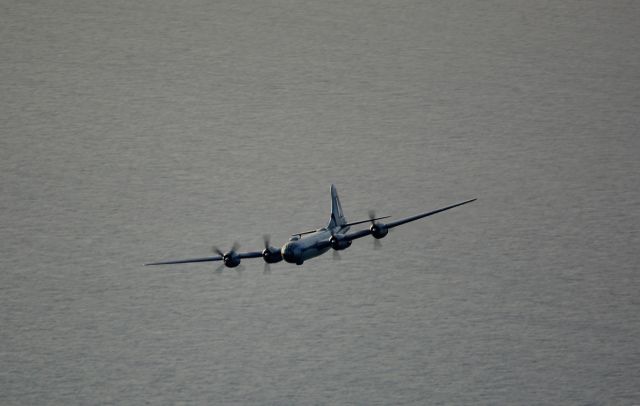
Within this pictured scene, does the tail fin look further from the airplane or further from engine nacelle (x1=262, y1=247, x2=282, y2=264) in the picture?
engine nacelle (x1=262, y1=247, x2=282, y2=264)

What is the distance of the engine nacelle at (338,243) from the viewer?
5253 cm

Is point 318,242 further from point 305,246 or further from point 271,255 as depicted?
point 271,255

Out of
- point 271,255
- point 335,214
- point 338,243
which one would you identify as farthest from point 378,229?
point 271,255

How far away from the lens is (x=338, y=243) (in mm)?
52688

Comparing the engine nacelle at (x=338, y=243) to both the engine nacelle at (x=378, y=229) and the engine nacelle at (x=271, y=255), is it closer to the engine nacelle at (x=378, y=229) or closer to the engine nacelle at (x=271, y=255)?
the engine nacelle at (x=378, y=229)

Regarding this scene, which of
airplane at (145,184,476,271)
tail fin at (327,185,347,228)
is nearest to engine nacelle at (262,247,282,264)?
airplane at (145,184,476,271)

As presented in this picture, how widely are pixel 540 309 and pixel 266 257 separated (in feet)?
492

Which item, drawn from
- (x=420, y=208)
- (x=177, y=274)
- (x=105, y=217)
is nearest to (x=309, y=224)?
(x=420, y=208)

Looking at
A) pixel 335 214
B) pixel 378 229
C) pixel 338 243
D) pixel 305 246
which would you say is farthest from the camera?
pixel 335 214

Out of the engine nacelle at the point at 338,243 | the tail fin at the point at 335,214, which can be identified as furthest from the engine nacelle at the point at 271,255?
the tail fin at the point at 335,214

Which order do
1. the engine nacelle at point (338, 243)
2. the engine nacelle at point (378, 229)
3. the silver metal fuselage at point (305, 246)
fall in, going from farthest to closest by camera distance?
the engine nacelle at point (378, 229)
the engine nacelle at point (338, 243)
the silver metal fuselage at point (305, 246)

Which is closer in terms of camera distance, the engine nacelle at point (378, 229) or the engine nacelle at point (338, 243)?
the engine nacelle at point (338, 243)

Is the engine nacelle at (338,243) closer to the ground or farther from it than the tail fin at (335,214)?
closer to the ground

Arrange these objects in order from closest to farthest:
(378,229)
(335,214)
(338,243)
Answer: (338,243) → (378,229) → (335,214)
